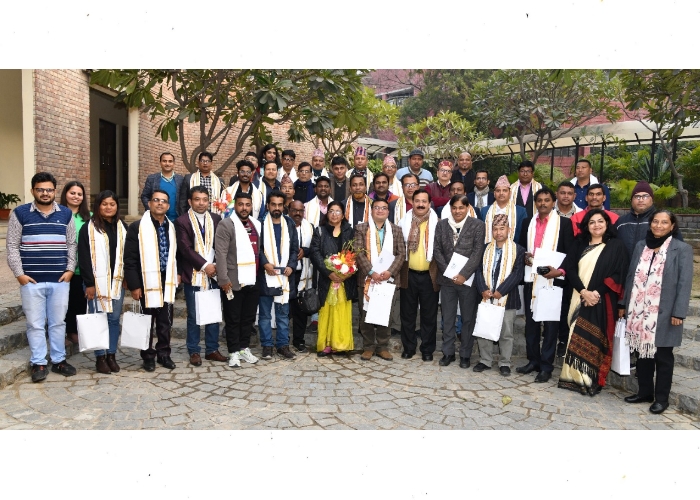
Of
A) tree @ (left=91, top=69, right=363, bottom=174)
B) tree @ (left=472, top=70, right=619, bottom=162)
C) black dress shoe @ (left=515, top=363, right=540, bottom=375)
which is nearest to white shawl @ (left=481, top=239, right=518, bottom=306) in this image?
black dress shoe @ (left=515, top=363, right=540, bottom=375)

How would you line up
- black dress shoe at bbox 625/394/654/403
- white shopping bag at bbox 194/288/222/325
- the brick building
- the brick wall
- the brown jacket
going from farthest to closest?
the brick wall < the brick building < the brown jacket < white shopping bag at bbox 194/288/222/325 < black dress shoe at bbox 625/394/654/403

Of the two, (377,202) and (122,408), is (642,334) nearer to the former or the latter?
(377,202)

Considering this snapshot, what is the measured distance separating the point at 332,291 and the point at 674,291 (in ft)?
11.1

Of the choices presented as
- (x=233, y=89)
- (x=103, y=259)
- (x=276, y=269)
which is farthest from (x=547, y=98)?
(x=103, y=259)

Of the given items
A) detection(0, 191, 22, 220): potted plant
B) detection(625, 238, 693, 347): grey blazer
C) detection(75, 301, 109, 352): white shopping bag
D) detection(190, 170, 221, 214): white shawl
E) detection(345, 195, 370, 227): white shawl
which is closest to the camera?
detection(625, 238, 693, 347): grey blazer

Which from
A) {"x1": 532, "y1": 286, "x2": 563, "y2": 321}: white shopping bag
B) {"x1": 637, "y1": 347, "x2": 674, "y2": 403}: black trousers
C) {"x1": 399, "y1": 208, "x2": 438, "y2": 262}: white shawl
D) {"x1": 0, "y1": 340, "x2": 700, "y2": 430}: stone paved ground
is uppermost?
{"x1": 399, "y1": 208, "x2": 438, "y2": 262}: white shawl

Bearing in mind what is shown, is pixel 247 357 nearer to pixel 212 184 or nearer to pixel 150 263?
pixel 150 263

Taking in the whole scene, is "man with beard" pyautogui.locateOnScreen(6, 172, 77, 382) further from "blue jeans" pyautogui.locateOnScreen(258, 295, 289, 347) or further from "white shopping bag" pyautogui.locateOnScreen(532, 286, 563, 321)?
"white shopping bag" pyautogui.locateOnScreen(532, 286, 563, 321)

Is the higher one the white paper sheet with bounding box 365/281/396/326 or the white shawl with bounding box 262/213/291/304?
the white shawl with bounding box 262/213/291/304

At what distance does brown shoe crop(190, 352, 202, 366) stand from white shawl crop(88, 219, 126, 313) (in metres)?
0.99

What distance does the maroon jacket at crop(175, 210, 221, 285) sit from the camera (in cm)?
561

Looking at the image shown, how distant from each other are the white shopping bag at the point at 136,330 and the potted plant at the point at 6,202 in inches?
267

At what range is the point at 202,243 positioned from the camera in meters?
5.70

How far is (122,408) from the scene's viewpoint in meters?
4.46
